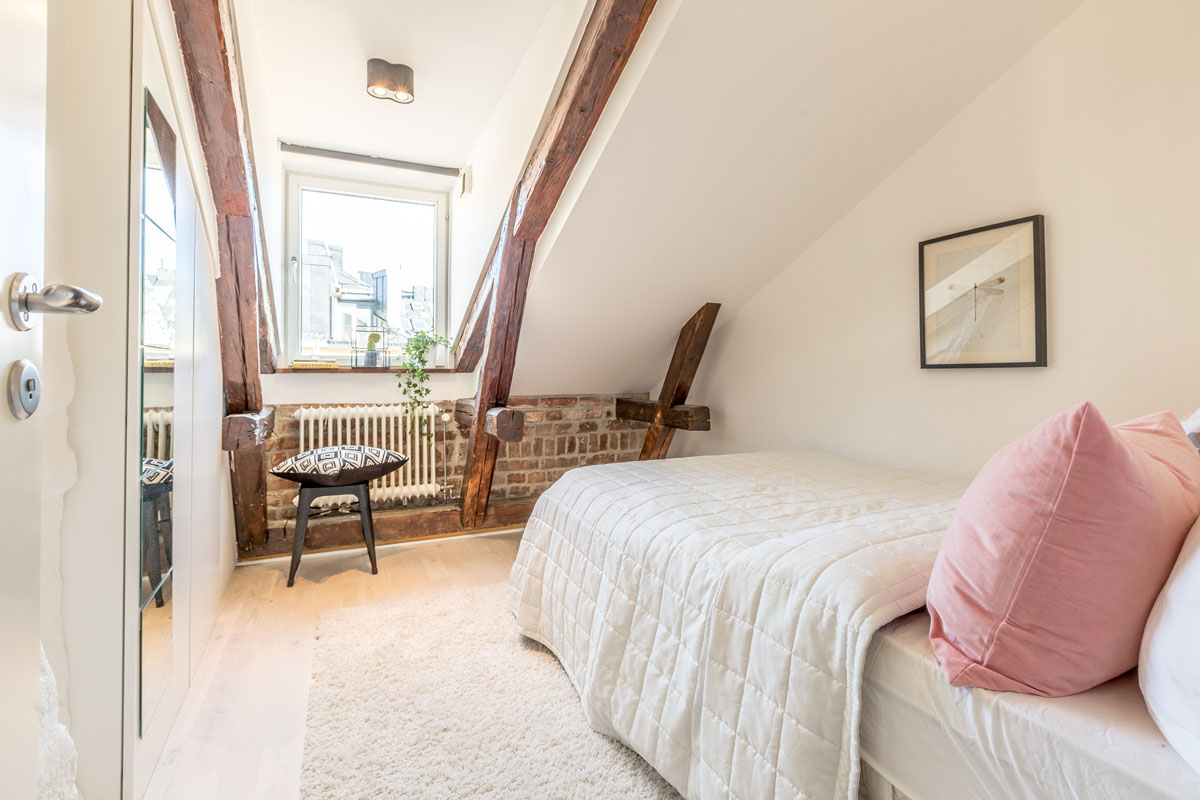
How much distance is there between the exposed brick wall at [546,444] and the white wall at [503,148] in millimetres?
702

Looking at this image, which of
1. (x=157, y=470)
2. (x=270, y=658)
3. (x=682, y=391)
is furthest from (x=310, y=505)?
(x=682, y=391)

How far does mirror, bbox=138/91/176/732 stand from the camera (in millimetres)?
1260

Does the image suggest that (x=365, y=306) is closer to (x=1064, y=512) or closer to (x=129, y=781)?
(x=129, y=781)

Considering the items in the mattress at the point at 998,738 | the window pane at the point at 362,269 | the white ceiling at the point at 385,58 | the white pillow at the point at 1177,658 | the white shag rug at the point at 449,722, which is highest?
the white ceiling at the point at 385,58

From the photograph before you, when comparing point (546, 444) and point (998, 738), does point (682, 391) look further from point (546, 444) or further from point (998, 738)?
point (998, 738)

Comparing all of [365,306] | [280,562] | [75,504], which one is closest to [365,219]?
[365,306]

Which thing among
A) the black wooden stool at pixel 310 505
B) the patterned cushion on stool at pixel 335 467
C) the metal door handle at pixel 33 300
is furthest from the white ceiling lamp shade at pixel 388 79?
the metal door handle at pixel 33 300

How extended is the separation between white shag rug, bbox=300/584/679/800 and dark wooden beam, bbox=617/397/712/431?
1.52 metres

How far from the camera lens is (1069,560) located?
0.77 metres

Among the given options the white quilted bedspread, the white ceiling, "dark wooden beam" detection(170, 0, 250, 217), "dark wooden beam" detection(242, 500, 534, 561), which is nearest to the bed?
the white quilted bedspread

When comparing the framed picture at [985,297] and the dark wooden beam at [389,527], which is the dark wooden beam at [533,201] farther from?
the framed picture at [985,297]

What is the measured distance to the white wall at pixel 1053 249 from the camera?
5.45ft

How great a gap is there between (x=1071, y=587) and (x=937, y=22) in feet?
6.05

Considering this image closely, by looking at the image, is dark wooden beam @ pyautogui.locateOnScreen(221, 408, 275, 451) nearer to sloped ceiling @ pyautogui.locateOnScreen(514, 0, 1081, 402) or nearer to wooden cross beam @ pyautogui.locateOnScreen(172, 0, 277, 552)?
wooden cross beam @ pyautogui.locateOnScreen(172, 0, 277, 552)
